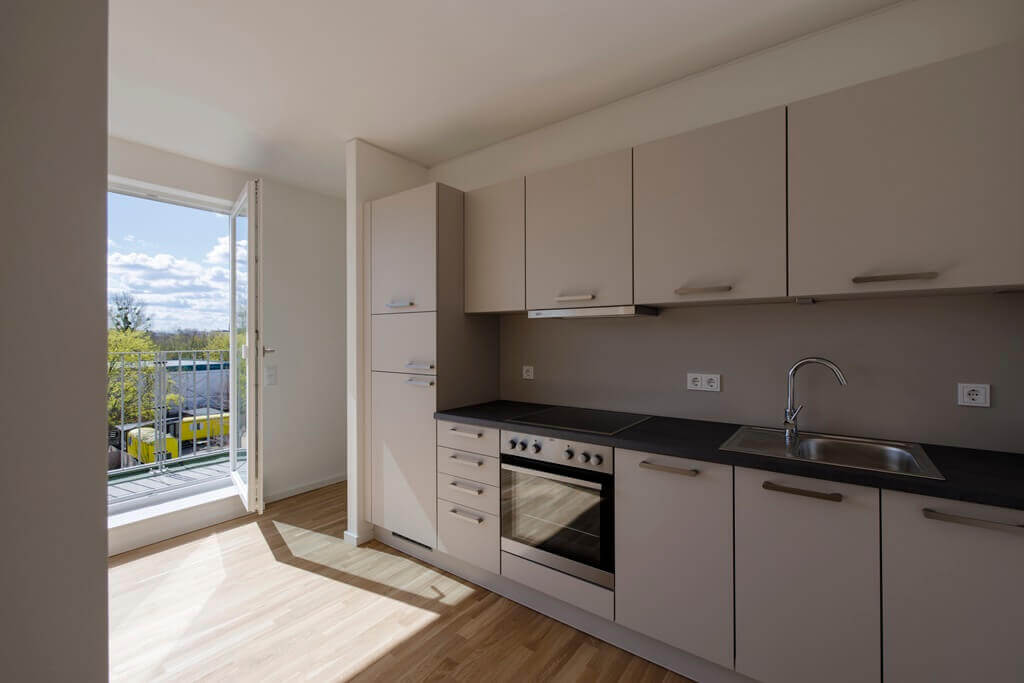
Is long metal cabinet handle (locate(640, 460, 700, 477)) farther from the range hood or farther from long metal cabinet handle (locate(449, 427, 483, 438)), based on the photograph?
long metal cabinet handle (locate(449, 427, 483, 438))

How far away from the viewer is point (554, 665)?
6.06ft

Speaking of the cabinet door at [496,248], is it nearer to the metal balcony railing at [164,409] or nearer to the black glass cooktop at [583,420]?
the black glass cooktop at [583,420]

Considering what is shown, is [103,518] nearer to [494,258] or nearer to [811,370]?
[494,258]

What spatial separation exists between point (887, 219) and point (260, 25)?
2.56 metres

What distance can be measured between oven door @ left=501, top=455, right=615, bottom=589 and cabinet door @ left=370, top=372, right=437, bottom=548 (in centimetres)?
56

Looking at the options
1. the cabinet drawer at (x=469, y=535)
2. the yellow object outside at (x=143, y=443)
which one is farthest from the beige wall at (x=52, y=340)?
the yellow object outside at (x=143, y=443)

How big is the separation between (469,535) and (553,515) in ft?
1.91

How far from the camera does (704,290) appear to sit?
1.88 metres

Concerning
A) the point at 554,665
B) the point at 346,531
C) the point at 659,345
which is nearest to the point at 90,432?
the point at 554,665

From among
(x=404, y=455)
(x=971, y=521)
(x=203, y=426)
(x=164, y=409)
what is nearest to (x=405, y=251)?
(x=404, y=455)

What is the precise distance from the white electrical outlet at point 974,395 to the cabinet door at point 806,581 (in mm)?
671

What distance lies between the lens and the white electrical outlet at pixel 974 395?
5.29 ft

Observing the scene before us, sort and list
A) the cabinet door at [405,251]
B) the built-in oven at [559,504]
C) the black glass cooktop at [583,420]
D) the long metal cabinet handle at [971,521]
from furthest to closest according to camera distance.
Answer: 1. the cabinet door at [405,251]
2. the black glass cooktop at [583,420]
3. the built-in oven at [559,504]
4. the long metal cabinet handle at [971,521]

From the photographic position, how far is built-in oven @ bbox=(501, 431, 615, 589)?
6.39 feet
